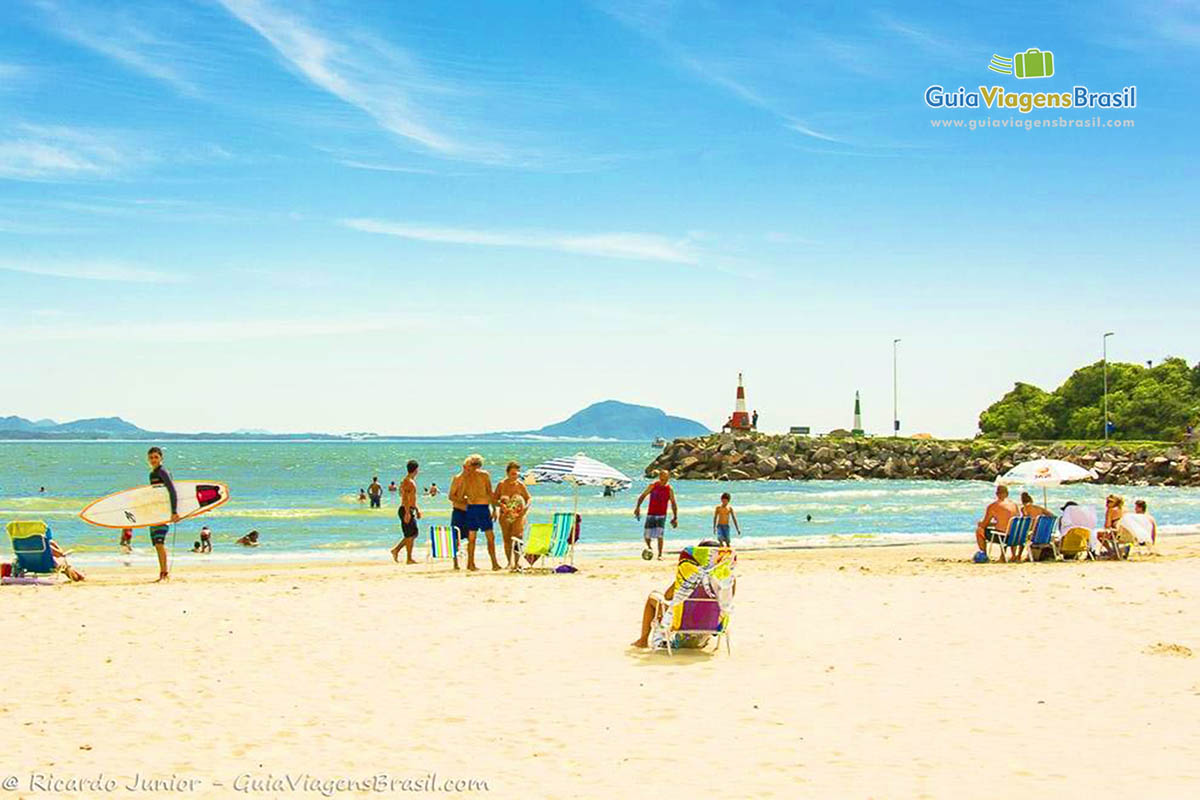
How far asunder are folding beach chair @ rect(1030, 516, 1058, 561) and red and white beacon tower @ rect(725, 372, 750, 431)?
64085mm

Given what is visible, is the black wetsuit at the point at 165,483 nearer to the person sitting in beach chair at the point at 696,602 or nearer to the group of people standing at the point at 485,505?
the group of people standing at the point at 485,505

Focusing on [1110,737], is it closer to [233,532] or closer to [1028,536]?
[1028,536]

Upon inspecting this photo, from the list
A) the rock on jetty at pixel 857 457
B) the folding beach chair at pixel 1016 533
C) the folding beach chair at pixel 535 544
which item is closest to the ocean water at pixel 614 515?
the rock on jetty at pixel 857 457

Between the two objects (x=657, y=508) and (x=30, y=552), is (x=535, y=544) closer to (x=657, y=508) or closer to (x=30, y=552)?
(x=657, y=508)

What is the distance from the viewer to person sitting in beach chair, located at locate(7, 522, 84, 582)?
1415 centimetres

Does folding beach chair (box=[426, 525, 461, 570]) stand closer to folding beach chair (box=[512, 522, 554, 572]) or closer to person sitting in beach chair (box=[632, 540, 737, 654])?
folding beach chair (box=[512, 522, 554, 572])

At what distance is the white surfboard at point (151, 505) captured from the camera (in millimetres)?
13758

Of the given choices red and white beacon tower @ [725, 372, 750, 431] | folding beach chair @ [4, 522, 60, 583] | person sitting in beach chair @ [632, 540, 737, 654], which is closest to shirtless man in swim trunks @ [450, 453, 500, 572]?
folding beach chair @ [4, 522, 60, 583]

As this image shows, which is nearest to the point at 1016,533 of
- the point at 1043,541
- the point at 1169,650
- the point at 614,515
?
the point at 1043,541

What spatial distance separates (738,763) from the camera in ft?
20.3

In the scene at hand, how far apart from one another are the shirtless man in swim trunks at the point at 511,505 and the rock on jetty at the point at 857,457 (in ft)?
184

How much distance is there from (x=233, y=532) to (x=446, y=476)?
54.9 metres

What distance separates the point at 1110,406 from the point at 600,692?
82609 mm

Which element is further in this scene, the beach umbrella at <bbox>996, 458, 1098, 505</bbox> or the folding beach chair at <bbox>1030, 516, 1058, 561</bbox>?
the beach umbrella at <bbox>996, 458, 1098, 505</bbox>
